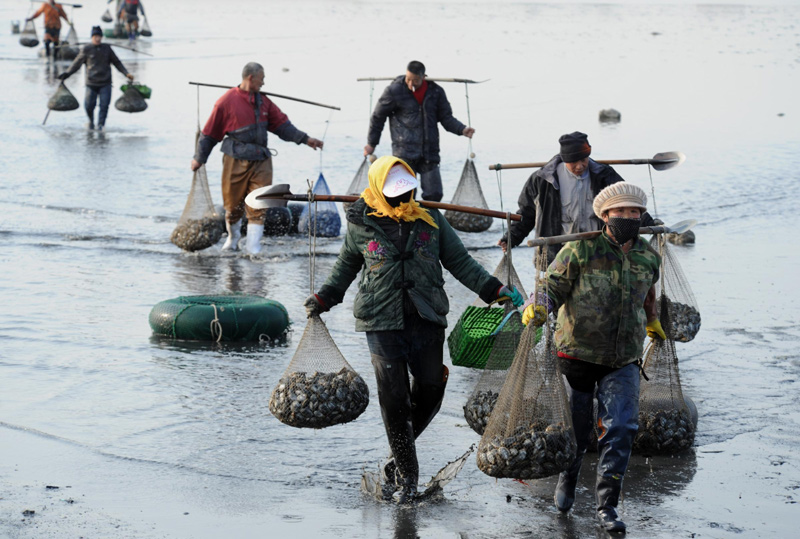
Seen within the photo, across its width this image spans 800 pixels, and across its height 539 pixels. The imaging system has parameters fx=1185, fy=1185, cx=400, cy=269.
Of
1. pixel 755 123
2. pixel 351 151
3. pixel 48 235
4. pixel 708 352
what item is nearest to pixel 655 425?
pixel 708 352

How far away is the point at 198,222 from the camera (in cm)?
1208

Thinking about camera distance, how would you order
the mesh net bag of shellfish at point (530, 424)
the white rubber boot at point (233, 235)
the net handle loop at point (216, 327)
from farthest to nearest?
the white rubber boot at point (233, 235), the net handle loop at point (216, 327), the mesh net bag of shellfish at point (530, 424)

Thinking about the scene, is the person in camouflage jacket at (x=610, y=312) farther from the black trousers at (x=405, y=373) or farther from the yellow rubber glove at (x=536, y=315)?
the black trousers at (x=405, y=373)

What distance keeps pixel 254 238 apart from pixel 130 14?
29896 millimetres

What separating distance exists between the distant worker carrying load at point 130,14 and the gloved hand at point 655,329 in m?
35.5

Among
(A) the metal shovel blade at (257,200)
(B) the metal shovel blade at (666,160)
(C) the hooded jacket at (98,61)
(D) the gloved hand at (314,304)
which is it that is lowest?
(D) the gloved hand at (314,304)

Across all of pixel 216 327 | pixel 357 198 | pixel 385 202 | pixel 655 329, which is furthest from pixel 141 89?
pixel 655 329

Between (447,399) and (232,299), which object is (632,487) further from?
(232,299)

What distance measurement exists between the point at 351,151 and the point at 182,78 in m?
11.9

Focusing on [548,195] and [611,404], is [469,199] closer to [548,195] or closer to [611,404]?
[548,195]

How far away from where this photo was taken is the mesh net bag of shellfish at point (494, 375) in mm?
6602

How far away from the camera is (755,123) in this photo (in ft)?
81.3

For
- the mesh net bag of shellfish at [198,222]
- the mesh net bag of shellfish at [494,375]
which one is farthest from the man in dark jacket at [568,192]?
the mesh net bag of shellfish at [198,222]

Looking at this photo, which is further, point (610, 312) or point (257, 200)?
point (257, 200)
